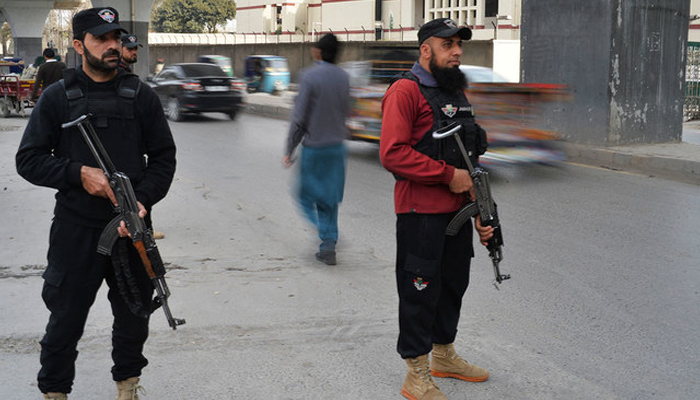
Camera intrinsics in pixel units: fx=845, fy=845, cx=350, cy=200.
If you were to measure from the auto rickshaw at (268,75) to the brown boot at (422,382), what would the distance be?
29.6m

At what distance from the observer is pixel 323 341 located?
4.80 metres

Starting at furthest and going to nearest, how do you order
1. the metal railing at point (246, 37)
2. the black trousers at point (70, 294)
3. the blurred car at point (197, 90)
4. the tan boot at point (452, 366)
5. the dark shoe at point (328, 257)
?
the metal railing at point (246, 37) → the blurred car at point (197, 90) → the dark shoe at point (328, 257) → the tan boot at point (452, 366) → the black trousers at point (70, 294)

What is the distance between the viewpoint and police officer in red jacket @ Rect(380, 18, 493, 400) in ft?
12.3

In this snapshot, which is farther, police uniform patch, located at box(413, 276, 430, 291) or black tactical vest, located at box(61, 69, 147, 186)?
police uniform patch, located at box(413, 276, 430, 291)

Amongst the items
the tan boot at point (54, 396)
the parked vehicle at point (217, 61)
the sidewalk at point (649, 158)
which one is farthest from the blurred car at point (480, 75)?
the parked vehicle at point (217, 61)

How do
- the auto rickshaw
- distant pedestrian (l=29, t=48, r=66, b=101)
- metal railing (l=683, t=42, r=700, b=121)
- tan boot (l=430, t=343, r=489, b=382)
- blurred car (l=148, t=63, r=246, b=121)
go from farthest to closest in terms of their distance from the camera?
the auto rickshaw, blurred car (l=148, t=63, r=246, b=121), metal railing (l=683, t=42, r=700, b=121), distant pedestrian (l=29, t=48, r=66, b=101), tan boot (l=430, t=343, r=489, b=382)

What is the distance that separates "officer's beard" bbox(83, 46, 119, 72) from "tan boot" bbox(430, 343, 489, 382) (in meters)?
2.03

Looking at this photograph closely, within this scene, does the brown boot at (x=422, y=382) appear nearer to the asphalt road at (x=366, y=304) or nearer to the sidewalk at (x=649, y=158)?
the asphalt road at (x=366, y=304)

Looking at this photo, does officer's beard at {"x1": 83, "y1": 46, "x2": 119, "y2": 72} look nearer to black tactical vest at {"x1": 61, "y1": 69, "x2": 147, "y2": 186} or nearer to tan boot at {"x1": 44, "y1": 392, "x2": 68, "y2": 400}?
black tactical vest at {"x1": 61, "y1": 69, "x2": 147, "y2": 186}

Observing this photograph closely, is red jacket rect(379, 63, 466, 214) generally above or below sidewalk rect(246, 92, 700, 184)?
above

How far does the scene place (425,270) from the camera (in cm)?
380

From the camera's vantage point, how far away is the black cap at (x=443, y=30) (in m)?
3.72

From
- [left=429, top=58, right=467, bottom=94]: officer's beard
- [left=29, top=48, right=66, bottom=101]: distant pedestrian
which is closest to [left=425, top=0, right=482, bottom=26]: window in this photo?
[left=29, top=48, right=66, bottom=101]: distant pedestrian

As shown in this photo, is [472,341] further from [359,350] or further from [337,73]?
[337,73]
